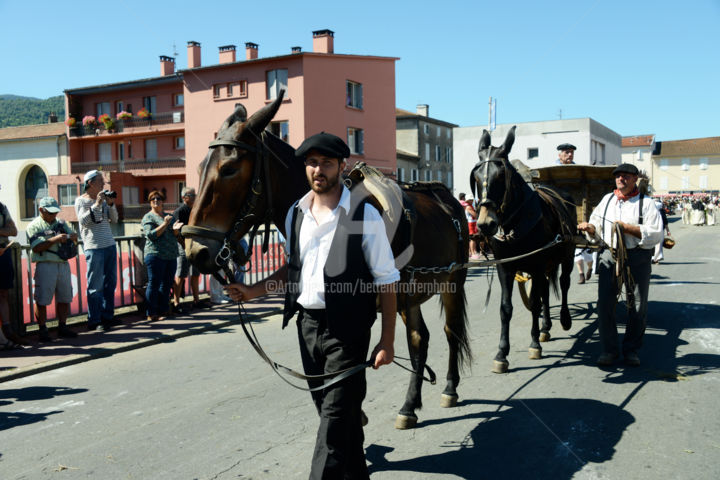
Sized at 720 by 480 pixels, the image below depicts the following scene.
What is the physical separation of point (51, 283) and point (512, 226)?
20.8 ft

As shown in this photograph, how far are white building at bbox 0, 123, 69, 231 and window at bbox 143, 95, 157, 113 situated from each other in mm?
8202

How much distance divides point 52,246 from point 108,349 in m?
1.78

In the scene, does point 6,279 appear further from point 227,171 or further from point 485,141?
point 485,141

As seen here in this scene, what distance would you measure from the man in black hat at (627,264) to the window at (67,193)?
47.4m

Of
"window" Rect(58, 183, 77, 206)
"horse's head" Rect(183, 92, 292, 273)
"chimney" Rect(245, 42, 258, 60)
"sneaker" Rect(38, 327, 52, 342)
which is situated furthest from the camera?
"window" Rect(58, 183, 77, 206)

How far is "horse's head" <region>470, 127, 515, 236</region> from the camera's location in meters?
5.93

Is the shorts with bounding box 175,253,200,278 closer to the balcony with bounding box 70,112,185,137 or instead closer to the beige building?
the balcony with bounding box 70,112,185,137

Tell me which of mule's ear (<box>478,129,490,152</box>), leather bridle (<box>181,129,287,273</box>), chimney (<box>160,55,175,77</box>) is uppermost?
chimney (<box>160,55,175,77</box>)

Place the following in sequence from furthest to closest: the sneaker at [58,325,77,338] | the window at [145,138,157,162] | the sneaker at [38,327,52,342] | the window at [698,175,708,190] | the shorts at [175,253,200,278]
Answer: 1. the window at [698,175,708,190]
2. the window at [145,138,157,162]
3. the shorts at [175,253,200,278]
4. the sneaker at [58,325,77,338]
5. the sneaker at [38,327,52,342]

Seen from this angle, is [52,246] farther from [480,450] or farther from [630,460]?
[630,460]

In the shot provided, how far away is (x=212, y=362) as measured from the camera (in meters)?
6.73

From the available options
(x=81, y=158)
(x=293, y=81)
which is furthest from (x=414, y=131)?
(x=81, y=158)

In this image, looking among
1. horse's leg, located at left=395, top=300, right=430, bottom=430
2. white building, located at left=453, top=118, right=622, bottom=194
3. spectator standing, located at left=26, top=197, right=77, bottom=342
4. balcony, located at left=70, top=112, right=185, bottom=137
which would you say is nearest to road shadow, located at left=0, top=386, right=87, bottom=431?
spectator standing, located at left=26, top=197, right=77, bottom=342

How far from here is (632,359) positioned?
5965mm
